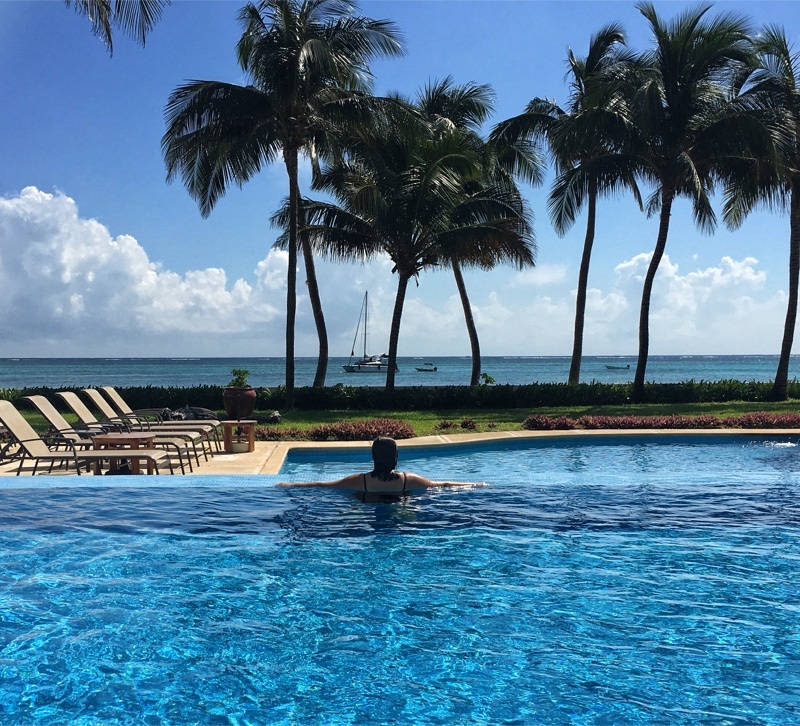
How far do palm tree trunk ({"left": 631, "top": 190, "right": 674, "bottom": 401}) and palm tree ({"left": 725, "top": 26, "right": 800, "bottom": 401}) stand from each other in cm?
215

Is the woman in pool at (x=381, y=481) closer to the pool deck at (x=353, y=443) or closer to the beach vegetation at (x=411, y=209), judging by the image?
the pool deck at (x=353, y=443)

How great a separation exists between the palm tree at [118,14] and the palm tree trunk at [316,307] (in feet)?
35.6

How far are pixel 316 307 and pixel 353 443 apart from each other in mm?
10952

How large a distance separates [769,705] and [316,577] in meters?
3.69

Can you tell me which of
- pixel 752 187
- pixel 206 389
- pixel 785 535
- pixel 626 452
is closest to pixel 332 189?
pixel 206 389

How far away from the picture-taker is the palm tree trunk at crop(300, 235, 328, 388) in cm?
2356

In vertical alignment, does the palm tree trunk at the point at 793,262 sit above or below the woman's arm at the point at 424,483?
above

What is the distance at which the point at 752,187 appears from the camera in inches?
912

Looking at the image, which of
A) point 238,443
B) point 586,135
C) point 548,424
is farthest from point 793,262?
point 238,443

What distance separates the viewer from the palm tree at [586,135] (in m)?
22.6

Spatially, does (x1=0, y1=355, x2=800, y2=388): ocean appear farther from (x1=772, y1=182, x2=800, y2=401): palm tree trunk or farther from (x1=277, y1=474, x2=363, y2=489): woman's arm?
(x1=277, y1=474, x2=363, y2=489): woman's arm

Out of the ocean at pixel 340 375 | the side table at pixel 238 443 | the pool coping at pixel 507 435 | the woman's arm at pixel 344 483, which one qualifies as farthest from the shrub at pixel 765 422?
the ocean at pixel 340 375

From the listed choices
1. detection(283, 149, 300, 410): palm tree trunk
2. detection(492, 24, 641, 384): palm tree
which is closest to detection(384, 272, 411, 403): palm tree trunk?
detection(283, 149, 300, 410): palm tree trunk

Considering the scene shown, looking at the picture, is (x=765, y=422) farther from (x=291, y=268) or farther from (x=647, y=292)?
(x=291, y=268)
